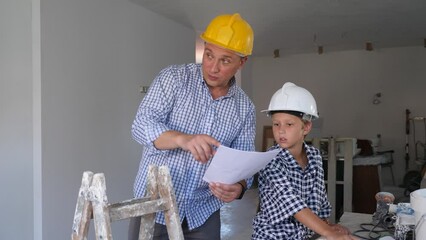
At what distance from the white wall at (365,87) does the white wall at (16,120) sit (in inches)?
202

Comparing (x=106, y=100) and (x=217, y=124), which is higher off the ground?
(x=106, y=100)

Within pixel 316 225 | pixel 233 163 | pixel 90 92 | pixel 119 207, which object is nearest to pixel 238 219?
pixel 90 92

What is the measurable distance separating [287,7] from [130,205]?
342cm

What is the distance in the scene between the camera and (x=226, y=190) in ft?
4.55

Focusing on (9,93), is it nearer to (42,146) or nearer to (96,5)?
(42,146)

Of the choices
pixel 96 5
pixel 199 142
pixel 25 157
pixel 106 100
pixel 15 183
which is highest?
pixel 96 5

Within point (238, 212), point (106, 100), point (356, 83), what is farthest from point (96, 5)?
point (356, 83)

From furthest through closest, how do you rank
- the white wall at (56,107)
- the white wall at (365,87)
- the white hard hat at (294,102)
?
the white wall at (365,87)
the white wall at (56,107)
the white hard hat at (294,102)

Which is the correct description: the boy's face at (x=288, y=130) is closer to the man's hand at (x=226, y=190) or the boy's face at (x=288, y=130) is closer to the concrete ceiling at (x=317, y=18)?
the man's hand at (x=226, y=190)

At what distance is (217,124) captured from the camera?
1.57 meters

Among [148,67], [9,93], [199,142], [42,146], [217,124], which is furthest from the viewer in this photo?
[148,67]

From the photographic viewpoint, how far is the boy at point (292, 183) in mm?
1451

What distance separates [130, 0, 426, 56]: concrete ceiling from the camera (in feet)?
12.7

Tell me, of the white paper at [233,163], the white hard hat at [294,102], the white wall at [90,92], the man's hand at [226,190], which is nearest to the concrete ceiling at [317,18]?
the white wall at [90,92]
